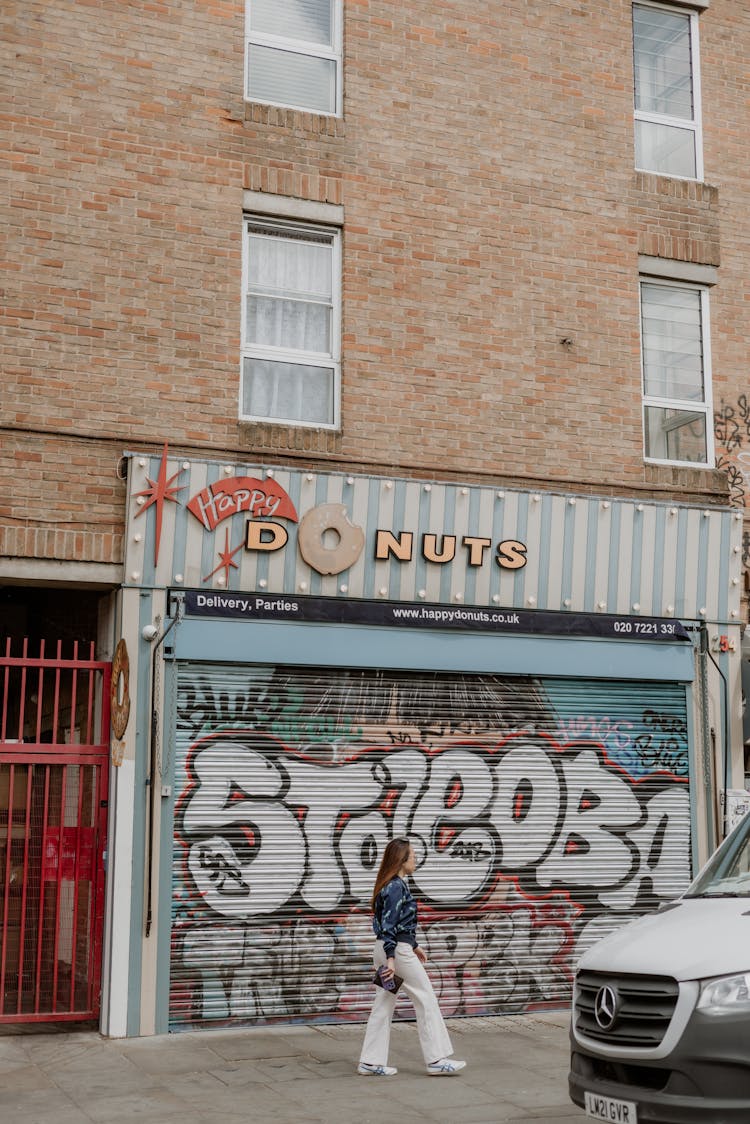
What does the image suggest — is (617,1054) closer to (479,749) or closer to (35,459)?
(479,749)

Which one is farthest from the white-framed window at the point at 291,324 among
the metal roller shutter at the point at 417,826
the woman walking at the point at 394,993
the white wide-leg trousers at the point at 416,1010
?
the white wide-leg trousers at the point at 416,1010

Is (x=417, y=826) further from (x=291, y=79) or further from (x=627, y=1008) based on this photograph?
(x=291, y=79)

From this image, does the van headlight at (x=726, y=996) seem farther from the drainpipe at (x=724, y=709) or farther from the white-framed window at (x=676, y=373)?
the white-framed window at (x=676, y=373)

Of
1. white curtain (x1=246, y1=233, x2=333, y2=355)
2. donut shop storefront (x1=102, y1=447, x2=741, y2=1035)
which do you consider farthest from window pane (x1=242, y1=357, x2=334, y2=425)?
donut shop storefront (x1=102, y1=447, x2=741, y2=1035)

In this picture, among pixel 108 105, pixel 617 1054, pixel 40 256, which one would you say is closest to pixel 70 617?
pixel 40 256

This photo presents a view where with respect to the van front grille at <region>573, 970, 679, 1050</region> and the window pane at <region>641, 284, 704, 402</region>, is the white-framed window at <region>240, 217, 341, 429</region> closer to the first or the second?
the window pane at <region>641, 284, 704, 402</region>

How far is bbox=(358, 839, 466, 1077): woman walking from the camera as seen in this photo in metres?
8.91

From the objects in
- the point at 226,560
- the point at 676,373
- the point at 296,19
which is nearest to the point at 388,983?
the point at 226,560

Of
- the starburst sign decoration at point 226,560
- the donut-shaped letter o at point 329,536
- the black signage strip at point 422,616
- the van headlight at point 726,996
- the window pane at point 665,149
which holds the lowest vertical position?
the van headlight at point 726,996

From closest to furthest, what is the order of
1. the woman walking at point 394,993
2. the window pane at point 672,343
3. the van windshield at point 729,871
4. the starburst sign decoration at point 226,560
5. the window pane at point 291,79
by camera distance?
1. the van windshield at point 729,871
2. the woman walking at point 394,993
3. the starburst sign decoration at point 226,560
4. the window pane at point 291,79
5. the window pane at point 672,343

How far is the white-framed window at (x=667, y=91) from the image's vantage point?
13469 mm

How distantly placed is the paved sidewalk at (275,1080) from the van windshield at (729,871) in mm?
1840

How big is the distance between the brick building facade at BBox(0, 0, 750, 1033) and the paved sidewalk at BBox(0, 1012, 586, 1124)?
0.77 meters

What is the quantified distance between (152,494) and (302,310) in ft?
7.98
